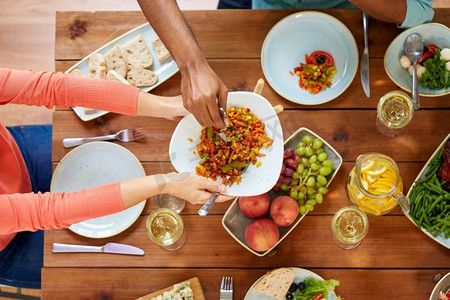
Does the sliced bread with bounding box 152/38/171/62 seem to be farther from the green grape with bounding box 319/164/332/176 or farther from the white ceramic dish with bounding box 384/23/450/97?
the white ceramic dish with bounding box 384/23/450/97

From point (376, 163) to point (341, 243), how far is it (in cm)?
31

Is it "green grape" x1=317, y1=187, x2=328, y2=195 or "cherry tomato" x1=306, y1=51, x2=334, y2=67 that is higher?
"cherry tomato" x1=306, y1=51, x2=334, y2=67

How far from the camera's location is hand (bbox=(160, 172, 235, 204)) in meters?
1.54

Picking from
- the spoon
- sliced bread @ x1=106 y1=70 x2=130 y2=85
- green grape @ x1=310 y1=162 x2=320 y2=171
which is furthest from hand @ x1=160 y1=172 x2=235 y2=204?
the spoon

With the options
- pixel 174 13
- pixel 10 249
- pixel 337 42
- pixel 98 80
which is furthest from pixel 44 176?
pixel 337 42

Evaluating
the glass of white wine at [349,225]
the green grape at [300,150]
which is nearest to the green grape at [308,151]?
the green grape at [300,150]

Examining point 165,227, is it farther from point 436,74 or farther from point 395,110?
point 436,74

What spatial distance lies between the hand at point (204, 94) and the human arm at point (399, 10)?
59 cm

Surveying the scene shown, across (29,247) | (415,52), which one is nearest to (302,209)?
(415,52)

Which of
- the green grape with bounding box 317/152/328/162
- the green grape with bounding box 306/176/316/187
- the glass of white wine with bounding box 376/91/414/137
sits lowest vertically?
the green grape with bounding box 306/176/316/187

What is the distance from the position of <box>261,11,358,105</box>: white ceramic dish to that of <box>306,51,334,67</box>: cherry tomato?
0.07 ft

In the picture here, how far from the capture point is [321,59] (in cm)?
175

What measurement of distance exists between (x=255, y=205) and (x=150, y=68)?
2.12 feet

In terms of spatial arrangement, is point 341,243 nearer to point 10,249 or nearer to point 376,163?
point 376,163
